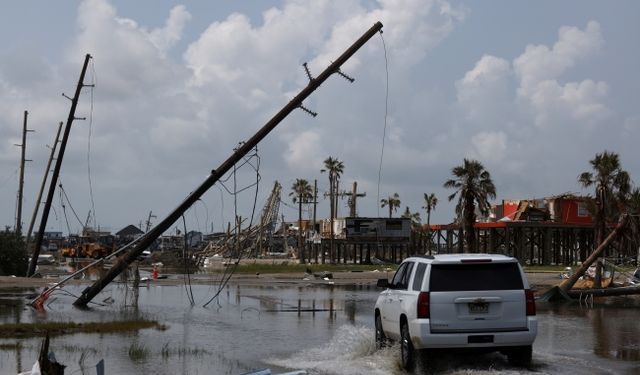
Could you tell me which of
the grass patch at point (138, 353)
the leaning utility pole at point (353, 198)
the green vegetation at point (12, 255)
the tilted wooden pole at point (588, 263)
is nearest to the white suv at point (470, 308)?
the grass patch at point (138, 353)

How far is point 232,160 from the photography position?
25328 millimetres

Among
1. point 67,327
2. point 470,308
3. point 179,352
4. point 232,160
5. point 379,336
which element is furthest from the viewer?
point 232,160

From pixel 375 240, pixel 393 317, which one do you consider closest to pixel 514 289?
pixel 393 317

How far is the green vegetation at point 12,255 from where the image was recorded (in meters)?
48.1

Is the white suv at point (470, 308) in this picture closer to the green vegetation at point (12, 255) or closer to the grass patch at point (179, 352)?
the grass patch at point (179, 352)

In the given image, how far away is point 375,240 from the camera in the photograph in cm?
9769

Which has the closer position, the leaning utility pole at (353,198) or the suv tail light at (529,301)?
the suv tail light at (529,301)

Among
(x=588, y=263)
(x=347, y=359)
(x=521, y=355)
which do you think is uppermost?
(x=588, y=263)

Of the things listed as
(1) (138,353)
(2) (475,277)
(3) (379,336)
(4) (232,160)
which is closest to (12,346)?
(1) (138,353)

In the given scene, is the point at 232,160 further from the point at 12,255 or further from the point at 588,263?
the point at 12,255

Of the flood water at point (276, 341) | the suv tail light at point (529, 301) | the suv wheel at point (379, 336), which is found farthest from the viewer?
the suv wheel at point (379, 336)

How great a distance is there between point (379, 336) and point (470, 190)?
139 feet

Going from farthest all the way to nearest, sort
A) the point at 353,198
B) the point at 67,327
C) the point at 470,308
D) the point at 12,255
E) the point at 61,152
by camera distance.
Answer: the point at 353,198, the point at 12,255, the point at 61,152, the point at 67,327, the point at 470,308

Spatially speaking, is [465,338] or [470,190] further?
[470,190]
